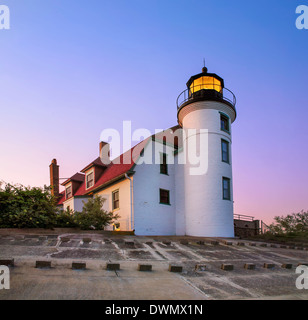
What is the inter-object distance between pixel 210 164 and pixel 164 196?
140 inches

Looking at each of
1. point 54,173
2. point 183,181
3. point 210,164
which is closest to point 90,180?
point 54,173

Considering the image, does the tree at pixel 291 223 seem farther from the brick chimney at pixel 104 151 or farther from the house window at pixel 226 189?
the brick chimney at pixel 104 151

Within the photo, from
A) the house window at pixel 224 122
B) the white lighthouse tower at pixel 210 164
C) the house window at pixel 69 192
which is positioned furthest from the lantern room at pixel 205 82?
the house window at pixel 69 192

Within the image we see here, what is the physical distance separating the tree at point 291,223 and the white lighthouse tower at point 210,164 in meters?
8.34

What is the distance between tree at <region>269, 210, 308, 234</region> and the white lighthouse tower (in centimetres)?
834

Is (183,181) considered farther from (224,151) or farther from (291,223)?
(291,223)

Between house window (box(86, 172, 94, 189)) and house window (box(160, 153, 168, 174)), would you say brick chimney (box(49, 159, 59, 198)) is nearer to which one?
house window (box(86, 172, 94, 189))

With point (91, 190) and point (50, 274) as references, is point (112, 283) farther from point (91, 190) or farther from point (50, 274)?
point (91, 190)

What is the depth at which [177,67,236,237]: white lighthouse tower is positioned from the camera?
1681 cm

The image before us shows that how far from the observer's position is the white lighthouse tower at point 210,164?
662 inches

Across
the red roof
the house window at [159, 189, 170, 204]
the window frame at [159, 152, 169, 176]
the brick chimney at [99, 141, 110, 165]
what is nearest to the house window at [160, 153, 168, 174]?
the window frame at [159, 152, 169, 176]

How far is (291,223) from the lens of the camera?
76.8ft
